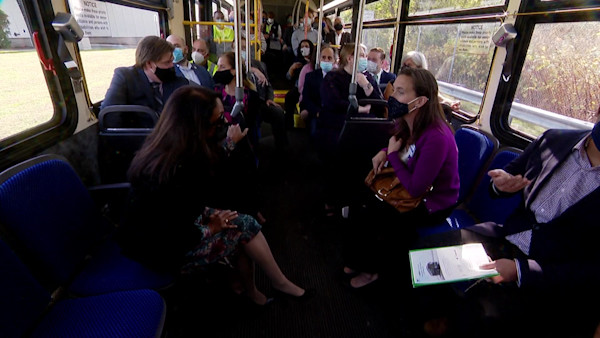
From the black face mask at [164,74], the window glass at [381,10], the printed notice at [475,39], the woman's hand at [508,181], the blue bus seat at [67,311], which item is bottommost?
the blue bus seat at [67,311]

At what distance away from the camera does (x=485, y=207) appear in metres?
2.17

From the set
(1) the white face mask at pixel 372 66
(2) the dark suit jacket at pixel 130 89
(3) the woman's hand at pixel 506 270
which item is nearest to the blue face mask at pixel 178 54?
(2) the dark suit jacket at pixel 130 89

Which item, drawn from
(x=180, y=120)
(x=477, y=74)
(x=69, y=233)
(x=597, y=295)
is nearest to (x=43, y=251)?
(x=69, y=233)

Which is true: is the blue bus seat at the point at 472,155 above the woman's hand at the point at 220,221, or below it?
above

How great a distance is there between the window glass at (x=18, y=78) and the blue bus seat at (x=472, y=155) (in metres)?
2.95

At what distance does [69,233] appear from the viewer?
147 centimetres

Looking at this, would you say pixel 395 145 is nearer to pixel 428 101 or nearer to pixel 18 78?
pixel 428 101

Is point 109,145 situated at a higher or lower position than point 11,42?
lower

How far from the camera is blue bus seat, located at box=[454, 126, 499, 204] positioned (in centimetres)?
223

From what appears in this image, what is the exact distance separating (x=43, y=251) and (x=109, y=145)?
4.45 ft

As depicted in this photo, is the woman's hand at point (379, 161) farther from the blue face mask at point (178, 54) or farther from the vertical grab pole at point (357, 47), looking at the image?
the blue face mask at point (178, 54)

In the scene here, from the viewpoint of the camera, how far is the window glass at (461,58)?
2975mm

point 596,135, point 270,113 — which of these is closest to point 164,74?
point 270,113

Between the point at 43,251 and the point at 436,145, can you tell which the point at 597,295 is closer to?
the point at 436,145
